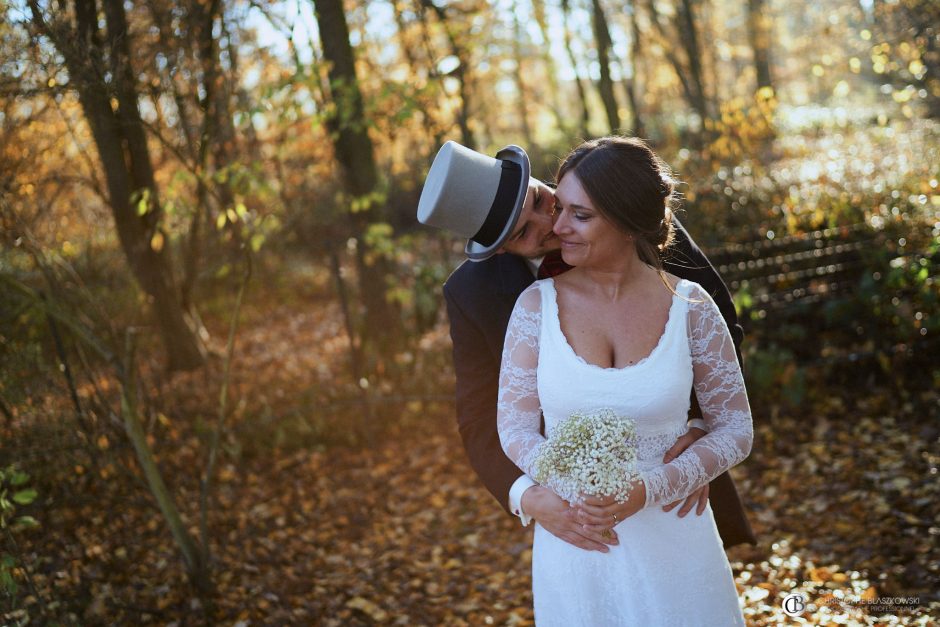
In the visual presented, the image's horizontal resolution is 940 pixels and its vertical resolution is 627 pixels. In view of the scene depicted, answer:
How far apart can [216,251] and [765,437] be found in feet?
24.1

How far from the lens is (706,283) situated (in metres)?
3.11

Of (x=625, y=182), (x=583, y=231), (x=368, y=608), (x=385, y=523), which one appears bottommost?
(x=368, y=608)

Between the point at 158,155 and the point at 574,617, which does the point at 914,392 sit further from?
the point at 158,155

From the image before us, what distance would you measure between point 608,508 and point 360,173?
6.23 meters

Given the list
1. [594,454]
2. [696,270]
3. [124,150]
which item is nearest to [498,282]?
[696,270]

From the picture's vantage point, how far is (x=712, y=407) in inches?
98.8

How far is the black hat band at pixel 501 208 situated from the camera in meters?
2.66

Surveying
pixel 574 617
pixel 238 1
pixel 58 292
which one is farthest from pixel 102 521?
pixel 238 1

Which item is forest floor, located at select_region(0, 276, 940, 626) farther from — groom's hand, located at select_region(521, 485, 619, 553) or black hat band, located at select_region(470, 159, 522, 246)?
black hat band, located at select_region(470, 159, 522, 246)

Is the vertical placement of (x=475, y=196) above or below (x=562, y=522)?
above

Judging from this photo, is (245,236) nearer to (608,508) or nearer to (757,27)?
(608,508)

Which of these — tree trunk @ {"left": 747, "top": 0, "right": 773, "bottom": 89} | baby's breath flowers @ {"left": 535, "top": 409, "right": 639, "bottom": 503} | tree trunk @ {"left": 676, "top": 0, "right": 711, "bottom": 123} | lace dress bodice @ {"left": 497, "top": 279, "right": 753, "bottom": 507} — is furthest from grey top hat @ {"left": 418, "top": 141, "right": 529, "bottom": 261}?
tree trunk @ {"left": 747, "top": 0, "right": 773, "bottom": 89}

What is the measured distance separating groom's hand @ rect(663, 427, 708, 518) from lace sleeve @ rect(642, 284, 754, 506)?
51mm

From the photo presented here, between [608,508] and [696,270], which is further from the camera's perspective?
[696,270]
